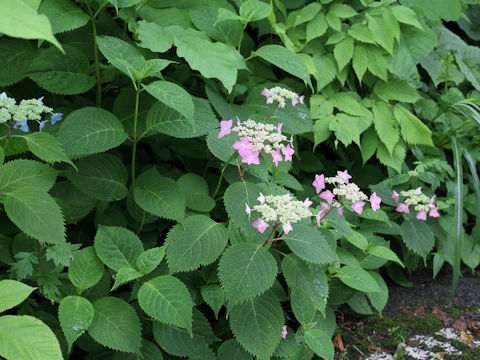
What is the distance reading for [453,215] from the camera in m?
2.35

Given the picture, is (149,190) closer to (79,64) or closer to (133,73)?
(133,73)

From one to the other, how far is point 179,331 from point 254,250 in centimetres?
36

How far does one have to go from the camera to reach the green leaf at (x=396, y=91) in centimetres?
235

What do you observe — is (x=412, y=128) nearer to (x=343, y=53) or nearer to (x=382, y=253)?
(x=343, y=53)

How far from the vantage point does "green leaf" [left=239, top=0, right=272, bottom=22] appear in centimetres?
185

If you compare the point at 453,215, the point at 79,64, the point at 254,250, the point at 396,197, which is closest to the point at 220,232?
the point at 254,250

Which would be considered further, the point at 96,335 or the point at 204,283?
the point at 204,283

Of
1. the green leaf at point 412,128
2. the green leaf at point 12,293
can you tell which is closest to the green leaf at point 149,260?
the green leaf at point 12,293

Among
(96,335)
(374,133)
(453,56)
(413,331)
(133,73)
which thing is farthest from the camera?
(453,56)

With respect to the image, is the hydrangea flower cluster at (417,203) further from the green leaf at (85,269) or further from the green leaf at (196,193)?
the green leaf at (85,269)

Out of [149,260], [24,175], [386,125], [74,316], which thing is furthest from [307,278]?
[386,125]

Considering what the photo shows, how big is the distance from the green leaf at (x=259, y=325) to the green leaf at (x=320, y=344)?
5.1 inches

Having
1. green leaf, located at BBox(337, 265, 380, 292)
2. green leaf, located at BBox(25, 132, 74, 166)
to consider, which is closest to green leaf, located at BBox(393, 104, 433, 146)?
green leaf, located at BBox(337, 265, 380, 292)

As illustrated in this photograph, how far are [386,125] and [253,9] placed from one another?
913mm
